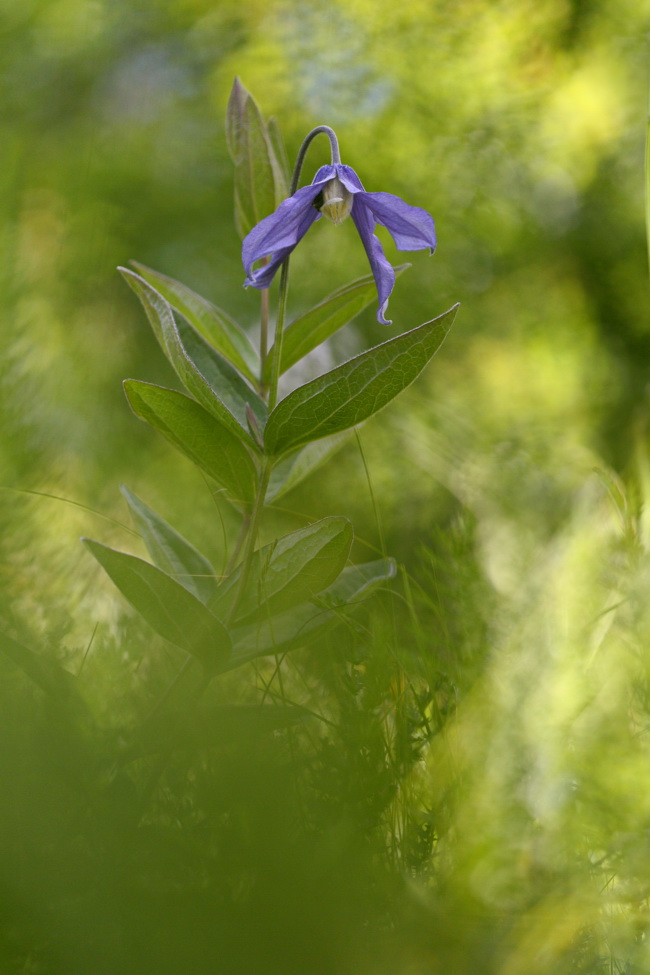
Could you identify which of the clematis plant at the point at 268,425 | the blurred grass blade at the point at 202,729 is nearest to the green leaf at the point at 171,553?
the clematis plant at the point at 268,425

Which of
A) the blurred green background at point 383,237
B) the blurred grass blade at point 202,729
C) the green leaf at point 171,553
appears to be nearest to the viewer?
the blurred grass blade at point 202,729

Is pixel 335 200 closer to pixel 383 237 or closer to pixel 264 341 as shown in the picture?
pixel 264 341

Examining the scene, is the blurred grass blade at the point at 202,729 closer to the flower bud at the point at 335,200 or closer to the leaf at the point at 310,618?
the leaf at the point at 310,618

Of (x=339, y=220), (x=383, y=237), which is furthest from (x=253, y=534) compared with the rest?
(x=383, y=237)

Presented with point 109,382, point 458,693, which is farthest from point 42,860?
point 109,382

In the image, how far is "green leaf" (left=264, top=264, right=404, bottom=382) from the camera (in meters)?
0.32

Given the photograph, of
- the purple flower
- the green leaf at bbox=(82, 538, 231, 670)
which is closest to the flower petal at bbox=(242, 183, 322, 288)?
the purple flower

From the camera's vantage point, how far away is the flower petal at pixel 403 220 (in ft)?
0.83

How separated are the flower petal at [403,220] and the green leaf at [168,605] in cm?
16

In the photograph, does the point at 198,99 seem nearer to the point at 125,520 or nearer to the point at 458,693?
the point at 125,520

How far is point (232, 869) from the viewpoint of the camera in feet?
0.54

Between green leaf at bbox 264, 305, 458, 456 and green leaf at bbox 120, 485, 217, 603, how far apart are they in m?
0.09

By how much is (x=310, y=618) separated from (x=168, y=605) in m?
0.06

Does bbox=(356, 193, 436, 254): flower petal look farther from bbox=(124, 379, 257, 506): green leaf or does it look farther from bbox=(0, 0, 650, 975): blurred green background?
bbox=(0, 0, 650, 975): blurred green background
